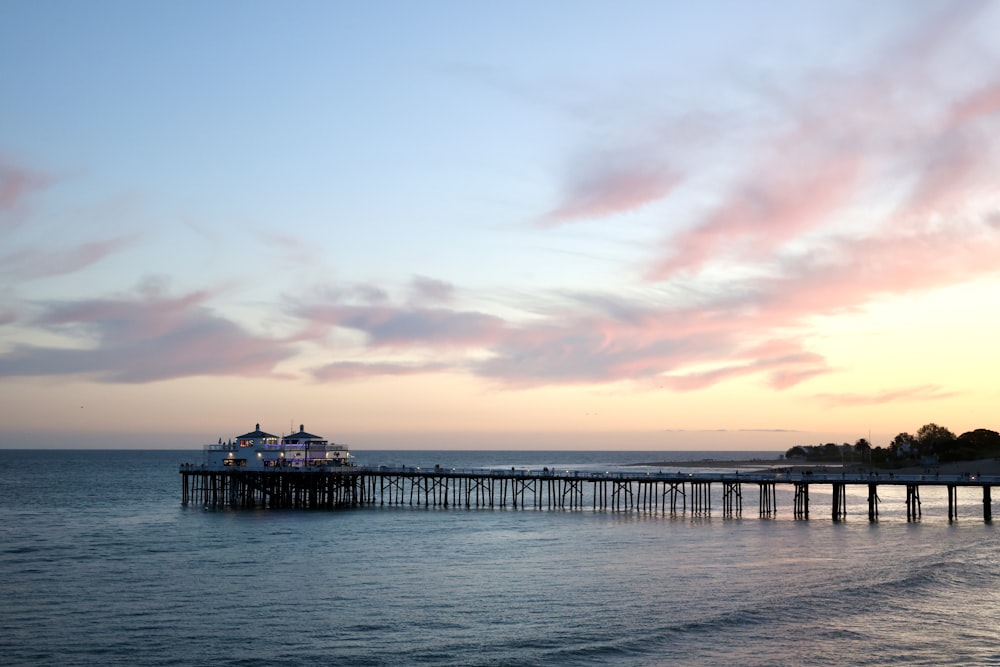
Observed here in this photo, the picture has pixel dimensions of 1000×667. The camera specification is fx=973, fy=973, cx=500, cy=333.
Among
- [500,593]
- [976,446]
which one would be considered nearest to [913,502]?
[500,593]

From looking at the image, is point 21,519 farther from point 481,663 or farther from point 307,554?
point 481,663

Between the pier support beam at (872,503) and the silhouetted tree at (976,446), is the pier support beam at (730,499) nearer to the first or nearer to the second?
the pier support beam at (872,503)

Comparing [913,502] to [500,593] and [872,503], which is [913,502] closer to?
[872,503]

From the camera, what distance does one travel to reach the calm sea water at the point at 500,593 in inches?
1454

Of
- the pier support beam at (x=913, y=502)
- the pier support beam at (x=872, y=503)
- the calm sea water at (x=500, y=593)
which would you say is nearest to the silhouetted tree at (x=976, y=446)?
the pier support beam at (x=913, y=502)

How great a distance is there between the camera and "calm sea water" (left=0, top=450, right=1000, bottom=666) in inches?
1454

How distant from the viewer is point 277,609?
146 feet

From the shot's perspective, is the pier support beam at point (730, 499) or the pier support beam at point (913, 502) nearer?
the pier support beam at point (913, 502)

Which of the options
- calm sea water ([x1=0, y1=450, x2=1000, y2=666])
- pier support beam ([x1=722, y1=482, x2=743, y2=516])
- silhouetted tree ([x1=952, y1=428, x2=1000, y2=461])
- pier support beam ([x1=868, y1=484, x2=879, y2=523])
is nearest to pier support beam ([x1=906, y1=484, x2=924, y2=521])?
pier support beam ([x1=868, y1=484, x2=879, y2=523])

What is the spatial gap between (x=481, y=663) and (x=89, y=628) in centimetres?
1733

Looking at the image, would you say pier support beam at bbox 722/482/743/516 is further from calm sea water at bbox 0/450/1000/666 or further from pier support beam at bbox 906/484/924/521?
pier support beam at bbox 906/484/924/521

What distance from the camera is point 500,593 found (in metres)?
48.2

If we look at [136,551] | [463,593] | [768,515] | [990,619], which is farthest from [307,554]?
[768,515]

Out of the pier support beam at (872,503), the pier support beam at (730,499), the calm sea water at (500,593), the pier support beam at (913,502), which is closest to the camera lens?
the calm sea water at (500,593)
